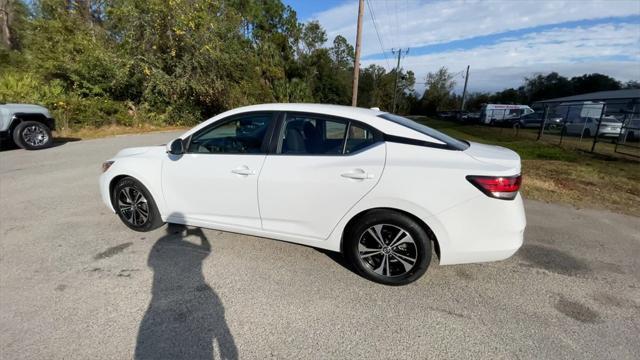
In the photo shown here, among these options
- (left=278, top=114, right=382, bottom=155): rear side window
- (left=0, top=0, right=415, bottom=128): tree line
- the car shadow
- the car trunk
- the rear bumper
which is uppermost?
(left=0, top=0, right=415, bottom=128): tree line

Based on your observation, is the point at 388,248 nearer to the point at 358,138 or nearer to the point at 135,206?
the point at 358,138

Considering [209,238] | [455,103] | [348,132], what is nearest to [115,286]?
[209,238]

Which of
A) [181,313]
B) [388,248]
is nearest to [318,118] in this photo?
[388,248]

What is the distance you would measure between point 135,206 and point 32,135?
830cm

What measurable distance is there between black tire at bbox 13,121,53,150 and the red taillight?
11557 millimetres

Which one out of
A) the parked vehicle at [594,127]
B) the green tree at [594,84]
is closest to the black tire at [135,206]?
Answer: the parked vehicle at [594,127]

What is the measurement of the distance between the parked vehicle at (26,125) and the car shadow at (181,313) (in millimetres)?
8742

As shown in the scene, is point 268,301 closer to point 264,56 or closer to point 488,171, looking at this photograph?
point 488,171

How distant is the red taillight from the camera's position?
2318 millimetres

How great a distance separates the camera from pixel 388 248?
8.64ft

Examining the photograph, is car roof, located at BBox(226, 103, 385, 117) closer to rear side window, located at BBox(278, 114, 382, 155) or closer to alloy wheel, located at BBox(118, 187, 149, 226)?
rear side window, located at BBox(278, 114, 382, 155)

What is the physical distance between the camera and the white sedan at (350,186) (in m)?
2.40

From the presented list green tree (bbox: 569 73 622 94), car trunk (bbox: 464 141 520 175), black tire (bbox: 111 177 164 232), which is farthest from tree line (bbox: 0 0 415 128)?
green tree (bbox: 569 73 622 94)

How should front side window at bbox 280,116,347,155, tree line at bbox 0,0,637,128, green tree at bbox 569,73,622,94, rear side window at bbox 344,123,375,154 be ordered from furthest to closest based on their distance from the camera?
green tree at bbox 569,73,622,94 → tree line at bbox 0,0,637,128 → front side window at bbox 280,116,347,155 → rear side window at bbox 344,123,375,154
